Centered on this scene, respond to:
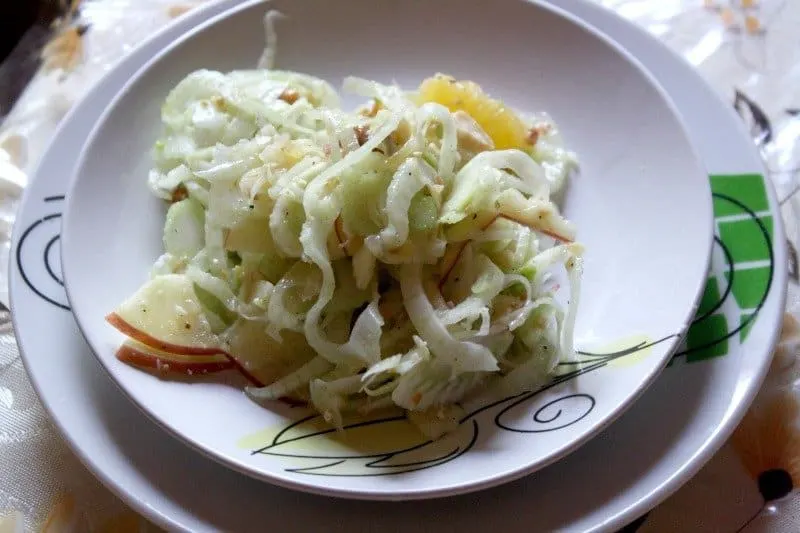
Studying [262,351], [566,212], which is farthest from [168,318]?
[566,212]

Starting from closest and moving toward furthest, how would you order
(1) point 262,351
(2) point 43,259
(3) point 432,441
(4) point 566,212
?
1. (3) point 432,441
2. (1) point 262,351
3. (2) point 43,259
4. (4) point 566,212

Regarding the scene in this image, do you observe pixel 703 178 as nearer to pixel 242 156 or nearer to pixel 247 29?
pixel 242 156

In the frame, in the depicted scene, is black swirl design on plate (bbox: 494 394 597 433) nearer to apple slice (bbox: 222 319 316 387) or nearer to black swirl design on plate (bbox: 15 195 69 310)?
apple slice (bbox: 222 319 316 387)

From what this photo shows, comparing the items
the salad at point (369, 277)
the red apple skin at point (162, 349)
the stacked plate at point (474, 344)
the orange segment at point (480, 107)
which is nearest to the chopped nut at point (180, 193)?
the stacked plate at point (474, 344)

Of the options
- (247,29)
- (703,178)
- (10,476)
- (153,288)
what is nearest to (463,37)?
(247,29)

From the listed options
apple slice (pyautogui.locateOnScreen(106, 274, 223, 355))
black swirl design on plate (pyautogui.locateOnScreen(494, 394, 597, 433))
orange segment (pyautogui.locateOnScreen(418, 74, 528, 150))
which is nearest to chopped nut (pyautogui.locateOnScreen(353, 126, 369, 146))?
orange segment (pyautogui.locateOnScreen(418, 74, 528, 150))

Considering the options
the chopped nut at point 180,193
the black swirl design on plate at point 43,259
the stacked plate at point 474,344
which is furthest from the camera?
the chopped nut at point 180,193

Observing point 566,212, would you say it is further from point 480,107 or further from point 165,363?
point 165,363

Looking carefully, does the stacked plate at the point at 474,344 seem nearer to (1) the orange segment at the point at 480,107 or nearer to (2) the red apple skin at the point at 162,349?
(2) the red apple skin at the point at 162,349
